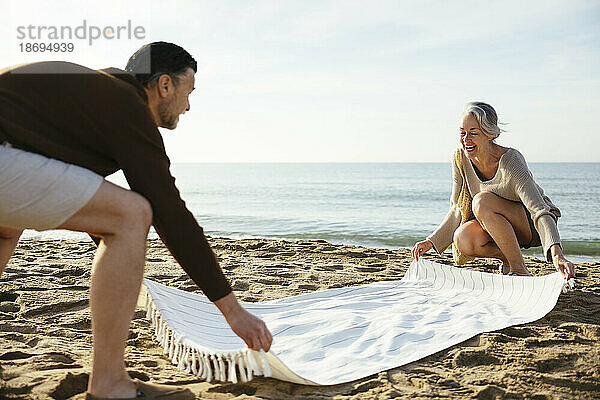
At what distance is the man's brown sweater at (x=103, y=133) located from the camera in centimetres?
163

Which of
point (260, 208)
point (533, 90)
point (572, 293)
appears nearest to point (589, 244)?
point (572, 293)

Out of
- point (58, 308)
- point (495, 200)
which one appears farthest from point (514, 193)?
point (58, 308)

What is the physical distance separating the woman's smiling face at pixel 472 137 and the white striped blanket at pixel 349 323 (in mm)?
850

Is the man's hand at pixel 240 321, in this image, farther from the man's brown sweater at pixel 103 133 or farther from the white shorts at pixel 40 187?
the white shorts at pixel 40 187

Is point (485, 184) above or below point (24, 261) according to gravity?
above

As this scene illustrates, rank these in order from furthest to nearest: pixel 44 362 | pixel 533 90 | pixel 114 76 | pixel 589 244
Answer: pixel 533 90 → pixel 589 244 → pixel 44 362 → pixel 114 76

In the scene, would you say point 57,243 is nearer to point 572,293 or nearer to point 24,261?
point 24,261

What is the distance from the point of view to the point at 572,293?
3.49m

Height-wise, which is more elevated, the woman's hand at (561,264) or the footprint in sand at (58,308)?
the woman's hand at (561,264)

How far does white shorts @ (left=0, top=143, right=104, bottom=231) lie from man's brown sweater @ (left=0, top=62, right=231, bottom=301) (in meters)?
0.08

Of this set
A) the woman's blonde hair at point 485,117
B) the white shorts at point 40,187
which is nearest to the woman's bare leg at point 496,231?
the woman's blonde hair at point 485,117

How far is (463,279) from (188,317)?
195cm

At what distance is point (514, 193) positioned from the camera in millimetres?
3629

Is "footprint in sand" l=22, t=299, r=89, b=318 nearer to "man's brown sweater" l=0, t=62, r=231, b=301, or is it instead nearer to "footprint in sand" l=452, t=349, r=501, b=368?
"man's brown sweater" l=0, t=62, r=231, b=301
